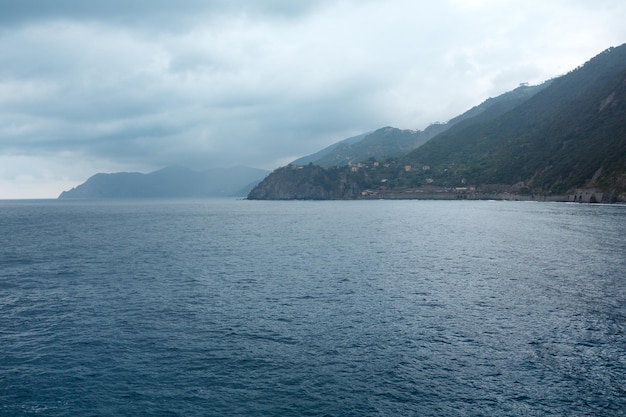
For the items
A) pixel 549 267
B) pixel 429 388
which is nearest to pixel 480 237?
pixel 549 267

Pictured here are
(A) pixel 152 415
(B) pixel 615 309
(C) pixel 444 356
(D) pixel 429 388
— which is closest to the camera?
(A) pixel 152 415

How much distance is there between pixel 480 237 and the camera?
114 meters

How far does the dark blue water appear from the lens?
27859 millimetres

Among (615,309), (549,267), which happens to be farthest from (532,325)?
(549,267)

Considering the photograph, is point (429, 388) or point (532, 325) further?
point (532, 325)

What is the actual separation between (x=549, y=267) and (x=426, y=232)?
2220 inches

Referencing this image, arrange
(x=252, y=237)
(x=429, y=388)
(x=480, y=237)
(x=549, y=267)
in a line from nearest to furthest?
(x=429, y=388) → (x=549, y=267) → (x=480, y=237) → (x=252, y=237)

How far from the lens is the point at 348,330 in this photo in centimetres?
4072

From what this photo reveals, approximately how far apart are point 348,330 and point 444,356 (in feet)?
31.7

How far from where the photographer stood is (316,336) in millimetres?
38906

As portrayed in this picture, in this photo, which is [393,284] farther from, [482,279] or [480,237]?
[480,237]

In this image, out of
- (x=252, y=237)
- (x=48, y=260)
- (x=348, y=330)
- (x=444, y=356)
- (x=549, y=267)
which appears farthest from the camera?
(x=252, y=237)

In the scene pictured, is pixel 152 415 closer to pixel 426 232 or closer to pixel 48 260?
pixel 48 260

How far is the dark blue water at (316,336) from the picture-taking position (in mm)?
27859
